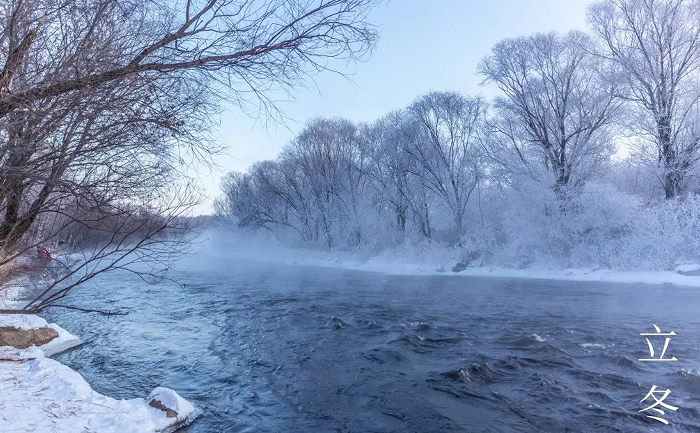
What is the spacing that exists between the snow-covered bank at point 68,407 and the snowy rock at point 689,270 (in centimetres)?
1859

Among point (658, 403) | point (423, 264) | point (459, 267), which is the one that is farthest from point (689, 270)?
point (658, 403)

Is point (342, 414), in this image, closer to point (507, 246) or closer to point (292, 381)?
point (292, 381)

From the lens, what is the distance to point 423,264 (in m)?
Answer: 29.6

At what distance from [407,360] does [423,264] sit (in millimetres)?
21182

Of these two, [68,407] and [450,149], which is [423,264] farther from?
[68,407]

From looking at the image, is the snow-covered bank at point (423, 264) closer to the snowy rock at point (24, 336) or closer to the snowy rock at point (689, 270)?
the snowy rock at point (689, 270)

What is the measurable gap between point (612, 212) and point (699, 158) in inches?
162

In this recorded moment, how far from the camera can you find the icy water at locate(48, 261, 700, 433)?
20.4 feet

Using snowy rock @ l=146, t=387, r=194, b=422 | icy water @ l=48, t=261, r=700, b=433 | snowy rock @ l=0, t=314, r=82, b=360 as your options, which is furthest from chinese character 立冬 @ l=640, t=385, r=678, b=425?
snowy rock @ l=0, t=314, r=82, b=360

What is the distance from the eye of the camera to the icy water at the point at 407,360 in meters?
6.22

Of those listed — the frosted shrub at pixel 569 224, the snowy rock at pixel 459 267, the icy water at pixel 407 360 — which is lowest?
the icy water at pixel 407 360

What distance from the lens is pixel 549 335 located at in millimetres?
10086

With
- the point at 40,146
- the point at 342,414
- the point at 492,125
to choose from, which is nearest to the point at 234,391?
the point at 342,414

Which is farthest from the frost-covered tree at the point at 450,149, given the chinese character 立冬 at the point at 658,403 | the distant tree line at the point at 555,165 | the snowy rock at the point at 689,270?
the chinese character 立冬 at the point at 658,403
